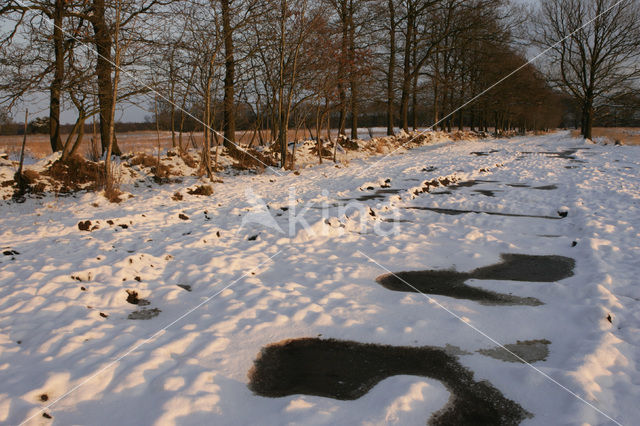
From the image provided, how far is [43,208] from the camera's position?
367 inches

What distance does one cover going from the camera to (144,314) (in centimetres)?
439

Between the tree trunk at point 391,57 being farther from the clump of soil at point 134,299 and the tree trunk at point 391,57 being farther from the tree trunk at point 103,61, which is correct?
the clump of soil at point 134,299

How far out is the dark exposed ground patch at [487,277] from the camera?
4.67m

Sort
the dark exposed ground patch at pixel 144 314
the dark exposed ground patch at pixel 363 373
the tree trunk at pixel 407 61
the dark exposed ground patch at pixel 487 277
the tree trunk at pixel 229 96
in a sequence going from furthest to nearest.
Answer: the tree trunk at pixel 407 61
the tree trunk at pixel 229 96
the dark exposed ground patch at pixel 487 277
the dark exposed ground patch at pixel 144 314
the dark exposed ground patch at pixel 363 373

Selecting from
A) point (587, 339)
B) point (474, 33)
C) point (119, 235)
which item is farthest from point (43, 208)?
point (474, 33)

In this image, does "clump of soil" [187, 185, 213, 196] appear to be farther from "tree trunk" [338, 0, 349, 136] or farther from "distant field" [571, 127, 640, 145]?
"distant field" [571, 127, 640, 145]

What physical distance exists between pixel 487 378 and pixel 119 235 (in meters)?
6.44

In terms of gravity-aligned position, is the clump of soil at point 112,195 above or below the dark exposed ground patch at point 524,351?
above

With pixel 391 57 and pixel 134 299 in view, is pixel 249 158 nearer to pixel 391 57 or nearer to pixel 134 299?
pixel 134 299

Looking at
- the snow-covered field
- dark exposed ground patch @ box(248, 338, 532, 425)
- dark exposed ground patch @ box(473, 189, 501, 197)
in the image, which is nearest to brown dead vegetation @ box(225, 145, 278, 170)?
the snow-covered field

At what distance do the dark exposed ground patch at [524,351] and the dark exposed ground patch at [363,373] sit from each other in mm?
386

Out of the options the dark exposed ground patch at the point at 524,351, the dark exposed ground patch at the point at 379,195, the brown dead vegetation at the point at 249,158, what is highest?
the brown dead vegetation at the point at 249,158

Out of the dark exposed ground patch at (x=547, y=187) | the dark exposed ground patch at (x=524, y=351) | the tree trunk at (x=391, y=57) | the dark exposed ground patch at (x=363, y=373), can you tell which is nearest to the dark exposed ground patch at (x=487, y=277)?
the dark exposed ground patch at (x=524, y=351)

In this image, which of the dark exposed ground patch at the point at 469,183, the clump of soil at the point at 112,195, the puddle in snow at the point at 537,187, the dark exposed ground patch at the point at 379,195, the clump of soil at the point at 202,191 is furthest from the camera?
the dark exposed ground patch at the point at 469,183
